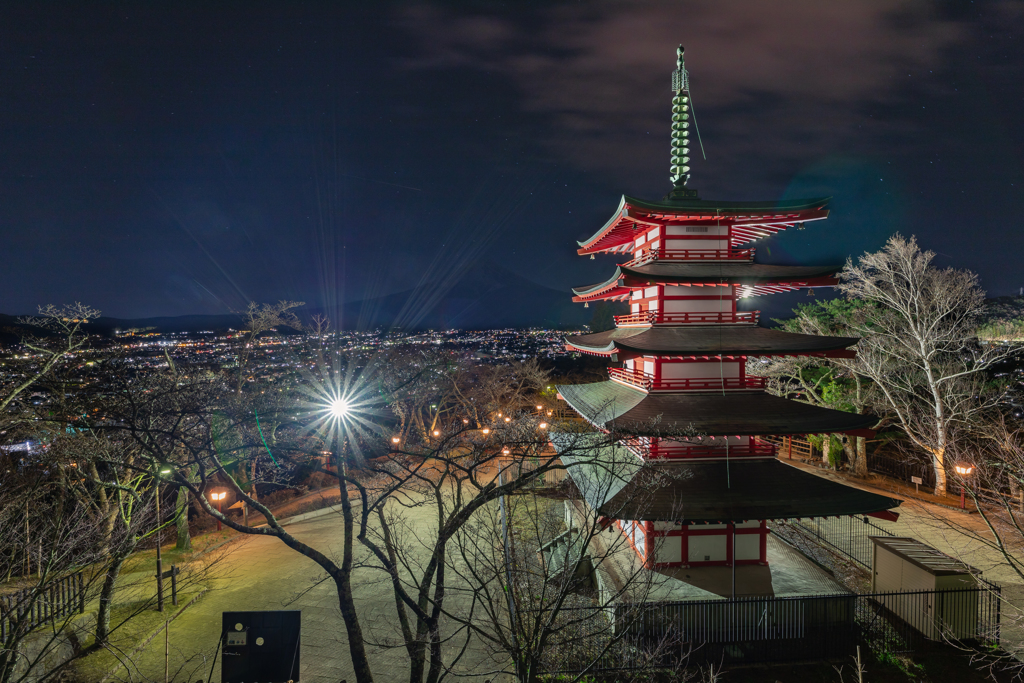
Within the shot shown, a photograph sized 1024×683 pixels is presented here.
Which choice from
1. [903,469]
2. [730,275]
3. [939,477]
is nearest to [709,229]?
[730,275]

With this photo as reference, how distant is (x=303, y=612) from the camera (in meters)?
13.3

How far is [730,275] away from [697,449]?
5007mm

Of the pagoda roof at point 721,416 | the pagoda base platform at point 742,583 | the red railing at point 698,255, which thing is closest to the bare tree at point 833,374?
the red railing at point 698,255

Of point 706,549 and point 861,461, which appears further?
point 861,461

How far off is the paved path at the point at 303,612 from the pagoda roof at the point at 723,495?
4.87 m

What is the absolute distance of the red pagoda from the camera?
1158cm

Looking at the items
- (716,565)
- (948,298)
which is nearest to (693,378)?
(716,565)

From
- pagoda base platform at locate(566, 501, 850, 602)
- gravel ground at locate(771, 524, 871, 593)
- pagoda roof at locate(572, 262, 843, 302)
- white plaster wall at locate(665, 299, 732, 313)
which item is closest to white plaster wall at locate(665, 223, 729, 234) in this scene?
pagoda roof at locate(572, 262, 843, 302)

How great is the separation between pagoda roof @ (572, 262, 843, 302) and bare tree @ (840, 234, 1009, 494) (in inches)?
359

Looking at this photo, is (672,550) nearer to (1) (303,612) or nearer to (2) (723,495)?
(2) (723,495)

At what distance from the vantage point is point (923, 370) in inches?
870

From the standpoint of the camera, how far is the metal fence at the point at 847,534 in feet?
53.1

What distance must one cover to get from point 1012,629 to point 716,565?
6.83 m

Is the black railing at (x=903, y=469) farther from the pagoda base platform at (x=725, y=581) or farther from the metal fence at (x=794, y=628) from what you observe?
the metal fence at (x=794, y=628)
